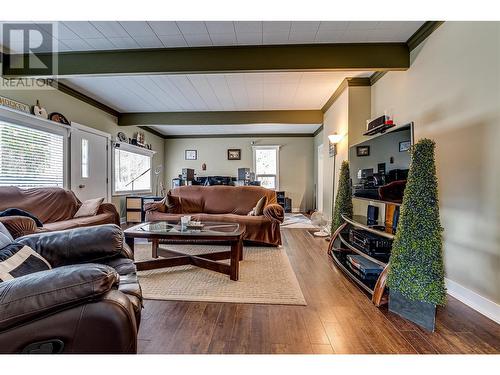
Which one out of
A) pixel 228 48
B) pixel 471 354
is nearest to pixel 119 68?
pixel 228 48

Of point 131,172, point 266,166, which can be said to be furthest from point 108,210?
point 266,166

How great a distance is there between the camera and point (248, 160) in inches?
320

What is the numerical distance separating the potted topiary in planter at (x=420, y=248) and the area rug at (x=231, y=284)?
74 centimetres

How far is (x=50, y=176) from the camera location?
3859 millimetres

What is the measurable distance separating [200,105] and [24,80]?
267 cm

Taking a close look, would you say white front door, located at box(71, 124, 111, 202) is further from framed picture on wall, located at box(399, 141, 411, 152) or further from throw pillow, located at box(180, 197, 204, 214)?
framed picture on wall, located at box(399, 141, 411, 152)

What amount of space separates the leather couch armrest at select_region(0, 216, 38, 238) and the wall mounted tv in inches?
117

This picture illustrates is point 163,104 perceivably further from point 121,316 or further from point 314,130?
point 121,316

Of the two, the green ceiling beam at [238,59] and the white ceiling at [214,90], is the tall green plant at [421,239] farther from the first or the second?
the white ceiling at [214,90]

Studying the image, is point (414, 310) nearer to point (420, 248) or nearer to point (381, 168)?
point (420, 248)

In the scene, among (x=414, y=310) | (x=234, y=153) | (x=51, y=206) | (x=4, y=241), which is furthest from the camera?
(x=234, y=153)

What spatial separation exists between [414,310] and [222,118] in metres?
4.84

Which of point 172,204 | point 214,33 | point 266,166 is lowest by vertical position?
point 172,204
